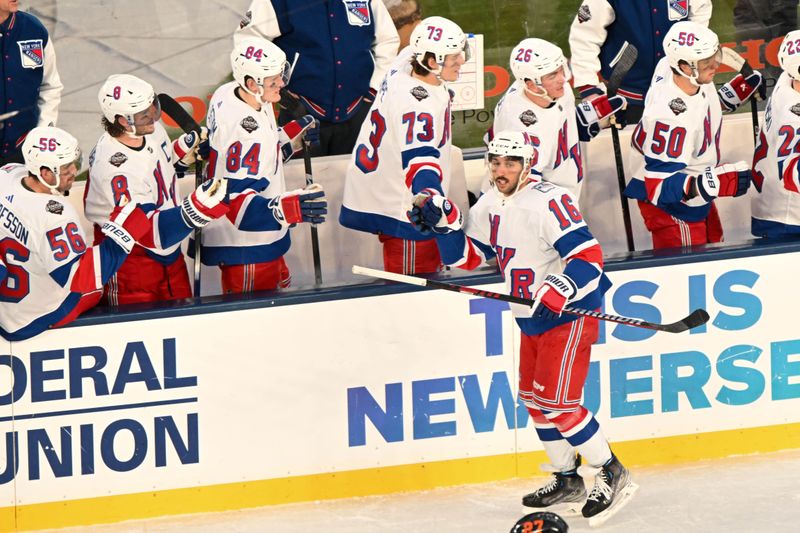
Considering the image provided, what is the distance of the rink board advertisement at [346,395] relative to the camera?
5.18 m

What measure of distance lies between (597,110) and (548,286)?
147 centimetres

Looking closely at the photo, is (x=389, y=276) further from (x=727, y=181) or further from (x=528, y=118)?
(x=727, y=181)

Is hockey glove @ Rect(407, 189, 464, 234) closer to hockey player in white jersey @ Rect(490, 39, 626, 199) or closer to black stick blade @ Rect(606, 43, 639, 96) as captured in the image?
hockey player in white jersey @ Rect(490, 39, 626, 199)

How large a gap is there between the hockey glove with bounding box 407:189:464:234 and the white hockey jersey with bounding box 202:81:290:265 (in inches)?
27.6

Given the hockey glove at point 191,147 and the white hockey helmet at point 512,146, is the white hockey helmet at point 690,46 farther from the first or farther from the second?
the hockey glove at point 191,147

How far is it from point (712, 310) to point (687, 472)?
565mm

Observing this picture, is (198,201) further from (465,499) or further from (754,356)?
(754,356)

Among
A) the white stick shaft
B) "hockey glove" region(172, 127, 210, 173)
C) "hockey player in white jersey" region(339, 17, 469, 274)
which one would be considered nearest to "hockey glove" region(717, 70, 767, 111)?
"hockey player in white jersey" region(339, 17, 469, 274)

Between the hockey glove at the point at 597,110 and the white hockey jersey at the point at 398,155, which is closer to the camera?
the white hockey jersey at the point at 398,155

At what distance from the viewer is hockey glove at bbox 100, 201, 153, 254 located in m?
5.07

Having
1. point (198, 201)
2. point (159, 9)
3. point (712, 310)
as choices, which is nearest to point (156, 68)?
point (159, 9)

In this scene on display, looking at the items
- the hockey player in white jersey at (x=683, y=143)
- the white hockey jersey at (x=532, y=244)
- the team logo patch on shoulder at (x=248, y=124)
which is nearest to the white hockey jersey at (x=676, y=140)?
the hockey player in white jersey at (x=683, y=143)

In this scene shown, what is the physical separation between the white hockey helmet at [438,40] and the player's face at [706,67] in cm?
92

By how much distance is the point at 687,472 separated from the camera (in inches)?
222
